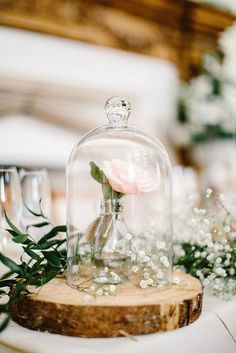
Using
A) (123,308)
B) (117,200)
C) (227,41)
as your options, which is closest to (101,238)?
(117,200)

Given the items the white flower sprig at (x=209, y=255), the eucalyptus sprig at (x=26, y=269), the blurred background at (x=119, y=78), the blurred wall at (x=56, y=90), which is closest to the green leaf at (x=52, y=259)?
the eucalyptus sprig at (x=26, y=269)

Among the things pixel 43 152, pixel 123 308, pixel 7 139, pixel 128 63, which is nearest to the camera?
pixel 123 308

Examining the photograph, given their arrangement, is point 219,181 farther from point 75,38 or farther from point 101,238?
point 101,238

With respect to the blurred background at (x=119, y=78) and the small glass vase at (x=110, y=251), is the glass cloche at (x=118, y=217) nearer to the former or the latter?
the small glass vase at (x=110, y=251)

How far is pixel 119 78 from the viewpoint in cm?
378

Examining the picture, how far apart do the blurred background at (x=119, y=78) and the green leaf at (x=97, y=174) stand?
49.1 inches

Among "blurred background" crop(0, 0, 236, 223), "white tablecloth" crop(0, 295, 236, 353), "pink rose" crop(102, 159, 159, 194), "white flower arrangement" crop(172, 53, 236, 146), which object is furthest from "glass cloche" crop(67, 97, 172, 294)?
"white flower arrangement" crop(172, 53, 236, 146)

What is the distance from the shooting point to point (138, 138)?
1.41m

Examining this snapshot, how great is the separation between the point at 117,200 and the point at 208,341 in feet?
1.24

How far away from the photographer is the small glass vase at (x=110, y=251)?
4.06ft

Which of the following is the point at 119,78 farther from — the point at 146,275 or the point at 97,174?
the point at 146,275

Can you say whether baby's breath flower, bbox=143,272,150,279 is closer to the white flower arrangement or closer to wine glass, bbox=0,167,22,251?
wine glass, bbox=0,167,22,251

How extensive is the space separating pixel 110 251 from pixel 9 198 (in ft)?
1.67

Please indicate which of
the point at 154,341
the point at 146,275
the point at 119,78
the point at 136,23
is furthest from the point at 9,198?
the point at 136,23
